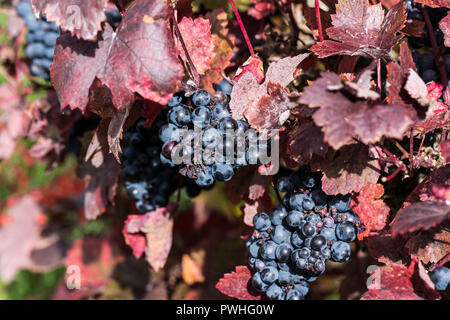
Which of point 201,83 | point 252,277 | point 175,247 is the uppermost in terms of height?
point 201,83

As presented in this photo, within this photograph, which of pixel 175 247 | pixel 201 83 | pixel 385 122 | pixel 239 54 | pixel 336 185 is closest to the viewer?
pixel 385 122

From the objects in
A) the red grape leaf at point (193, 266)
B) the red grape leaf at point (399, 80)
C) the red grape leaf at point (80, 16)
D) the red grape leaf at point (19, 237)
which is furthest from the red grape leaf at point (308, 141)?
the red grape leaf at point (19, 237)

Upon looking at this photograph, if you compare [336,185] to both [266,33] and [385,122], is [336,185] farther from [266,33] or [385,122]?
[266,33]

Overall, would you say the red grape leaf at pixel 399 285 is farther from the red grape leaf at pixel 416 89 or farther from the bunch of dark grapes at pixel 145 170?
the bunch of dark grapes at pixel 145 170

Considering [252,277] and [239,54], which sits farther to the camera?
[239,54]

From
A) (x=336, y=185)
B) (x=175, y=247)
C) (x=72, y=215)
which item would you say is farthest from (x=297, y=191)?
(x=72, y=215)
